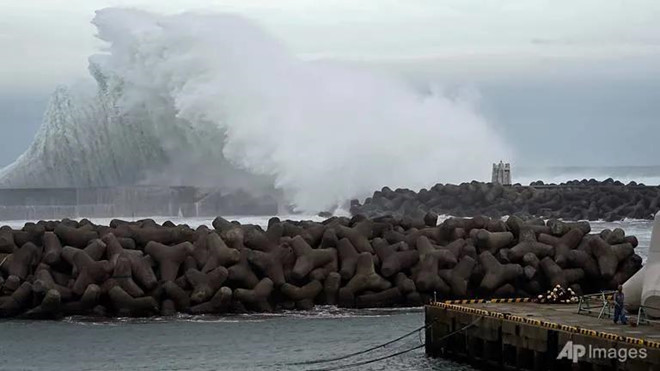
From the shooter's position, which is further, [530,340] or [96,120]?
[96,120]

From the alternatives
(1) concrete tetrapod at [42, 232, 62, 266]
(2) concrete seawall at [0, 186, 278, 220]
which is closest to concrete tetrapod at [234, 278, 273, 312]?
(1) concrete tetrapod at [42, 232, 62, 266]

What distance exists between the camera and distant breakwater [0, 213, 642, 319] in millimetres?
23953

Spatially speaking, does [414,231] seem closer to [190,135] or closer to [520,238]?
[520,238]

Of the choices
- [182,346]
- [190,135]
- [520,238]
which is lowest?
[182,346]

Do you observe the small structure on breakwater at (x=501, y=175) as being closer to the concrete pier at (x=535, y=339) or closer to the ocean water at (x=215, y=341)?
the ocean water at (x=215, y=341)

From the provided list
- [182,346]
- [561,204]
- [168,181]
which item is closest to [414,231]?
[182,346]

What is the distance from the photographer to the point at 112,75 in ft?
165

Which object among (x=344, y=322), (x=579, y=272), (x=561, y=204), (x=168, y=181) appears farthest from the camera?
(x=168, y=181)

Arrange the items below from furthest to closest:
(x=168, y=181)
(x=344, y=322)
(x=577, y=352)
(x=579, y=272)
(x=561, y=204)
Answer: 1. (x=168, y=181)
2. (x=561, y=204)
3. (x=579, y=272)
4. (x=344, y=322)
5. (x=577, y=352)

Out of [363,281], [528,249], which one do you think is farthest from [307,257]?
[528,249]

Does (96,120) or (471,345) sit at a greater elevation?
(96,120)

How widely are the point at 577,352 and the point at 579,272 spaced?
8712 millimetres

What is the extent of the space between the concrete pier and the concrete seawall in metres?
25.8

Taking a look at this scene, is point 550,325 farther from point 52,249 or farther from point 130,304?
point 52,249
